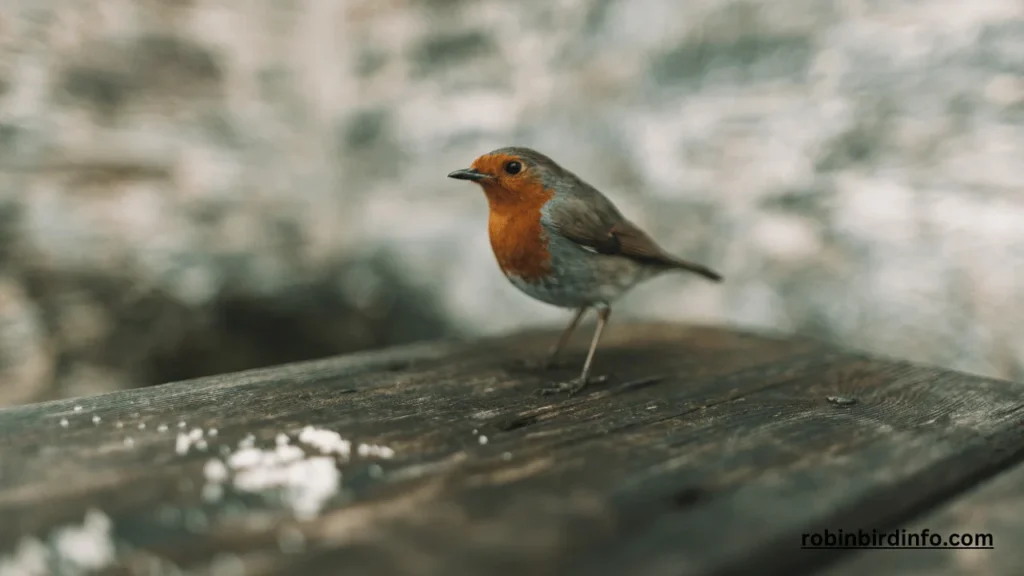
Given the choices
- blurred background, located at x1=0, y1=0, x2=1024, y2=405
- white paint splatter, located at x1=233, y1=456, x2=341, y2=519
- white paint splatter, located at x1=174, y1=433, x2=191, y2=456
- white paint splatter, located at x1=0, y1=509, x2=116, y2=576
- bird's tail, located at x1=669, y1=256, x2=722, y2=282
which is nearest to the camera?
white paint splatter, located at x1=0, y1=509, x2=116, y2=576

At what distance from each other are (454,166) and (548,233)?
6.01 ft

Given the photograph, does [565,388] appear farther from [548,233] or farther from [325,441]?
[325,441]

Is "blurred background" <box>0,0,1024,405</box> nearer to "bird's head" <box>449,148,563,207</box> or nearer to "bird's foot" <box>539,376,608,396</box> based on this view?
"bird's head" <box>449,148,563,207</box>

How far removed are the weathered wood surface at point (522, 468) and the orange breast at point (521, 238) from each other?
0.31 metres

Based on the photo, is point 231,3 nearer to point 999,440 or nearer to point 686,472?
point 686,472

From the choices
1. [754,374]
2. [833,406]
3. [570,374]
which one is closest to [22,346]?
[570,374]

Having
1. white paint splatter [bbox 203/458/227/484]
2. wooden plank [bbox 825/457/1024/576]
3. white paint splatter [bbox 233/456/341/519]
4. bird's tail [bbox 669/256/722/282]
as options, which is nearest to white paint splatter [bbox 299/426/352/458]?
white paint splatter [bbox 233/456/341/519]

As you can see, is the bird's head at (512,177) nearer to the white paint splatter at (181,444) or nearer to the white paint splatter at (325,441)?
the white paint splatter at (325,441)

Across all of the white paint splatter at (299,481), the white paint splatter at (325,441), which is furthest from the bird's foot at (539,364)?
the white paint splatter at (299,481)

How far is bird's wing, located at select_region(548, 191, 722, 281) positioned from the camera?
5.88ft

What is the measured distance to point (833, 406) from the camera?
4.64 feet

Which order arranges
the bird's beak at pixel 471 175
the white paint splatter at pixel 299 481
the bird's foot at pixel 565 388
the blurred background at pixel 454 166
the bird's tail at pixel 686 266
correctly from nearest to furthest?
the white paint splatter at pixel 299 481, the bird's foot at pixel 565 388, the bird's beak at pixel 471 175, the bird's tail at pixel 686 266, the blurred background at pixel 454 166

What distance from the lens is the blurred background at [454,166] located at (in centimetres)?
231

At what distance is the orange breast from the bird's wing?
0.05 meters
